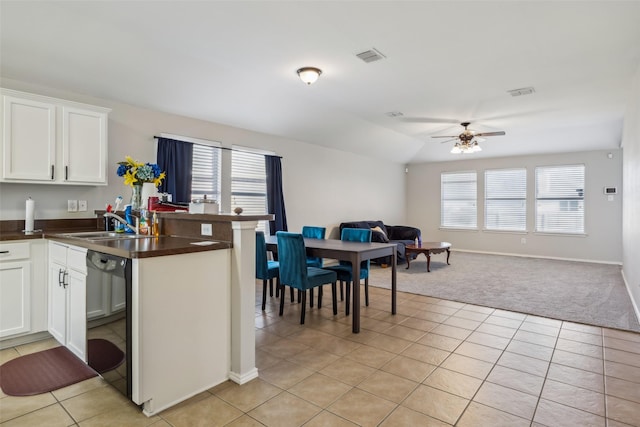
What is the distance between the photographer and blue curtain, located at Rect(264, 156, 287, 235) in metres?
5.92

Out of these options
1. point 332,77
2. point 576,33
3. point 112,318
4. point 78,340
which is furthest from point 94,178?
point 576,33

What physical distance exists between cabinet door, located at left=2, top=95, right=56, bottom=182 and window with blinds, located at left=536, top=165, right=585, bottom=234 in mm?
8972

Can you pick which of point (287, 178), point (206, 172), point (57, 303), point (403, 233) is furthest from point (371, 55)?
point (403, 233)

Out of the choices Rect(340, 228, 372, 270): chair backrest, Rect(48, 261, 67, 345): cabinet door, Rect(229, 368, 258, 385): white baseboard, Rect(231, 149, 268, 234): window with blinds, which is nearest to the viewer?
Rect(229, 368, 258, 385): white baseboard

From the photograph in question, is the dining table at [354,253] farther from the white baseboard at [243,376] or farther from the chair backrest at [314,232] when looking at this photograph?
the white baseboard at [243,376]

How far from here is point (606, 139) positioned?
6980 millimetres

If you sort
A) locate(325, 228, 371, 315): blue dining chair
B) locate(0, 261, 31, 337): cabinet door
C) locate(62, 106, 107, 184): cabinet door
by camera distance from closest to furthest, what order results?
1. locate(0, 261, 31, 337): cabinet door
2. locate(62, 106, 107, 184): cabinet door
3. locate(325, 228, 371, 315): blue dining chair

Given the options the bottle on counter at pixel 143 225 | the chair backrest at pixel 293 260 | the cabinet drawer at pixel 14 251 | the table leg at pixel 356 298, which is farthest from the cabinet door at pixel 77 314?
the table leg at pixel 356 298

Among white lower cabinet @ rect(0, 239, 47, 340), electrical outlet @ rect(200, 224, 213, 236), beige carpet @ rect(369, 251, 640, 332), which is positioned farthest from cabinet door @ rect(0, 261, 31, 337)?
beige carpet @ rect(369, 251, 640, 332)

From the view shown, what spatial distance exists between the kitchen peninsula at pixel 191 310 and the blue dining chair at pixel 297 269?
3.48 ft

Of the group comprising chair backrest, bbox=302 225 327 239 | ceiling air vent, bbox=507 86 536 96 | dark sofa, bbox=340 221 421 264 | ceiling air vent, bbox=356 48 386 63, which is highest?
ceiling air vent, bbox=507 86 536 96

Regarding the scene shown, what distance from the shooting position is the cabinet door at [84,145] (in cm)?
340

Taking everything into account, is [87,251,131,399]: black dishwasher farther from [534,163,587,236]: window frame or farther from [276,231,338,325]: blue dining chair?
[534,163,587,236]: window frame

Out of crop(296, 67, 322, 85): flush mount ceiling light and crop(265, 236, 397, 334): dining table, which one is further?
crop(296, 67, 322, 85): flush mount ceiling light
